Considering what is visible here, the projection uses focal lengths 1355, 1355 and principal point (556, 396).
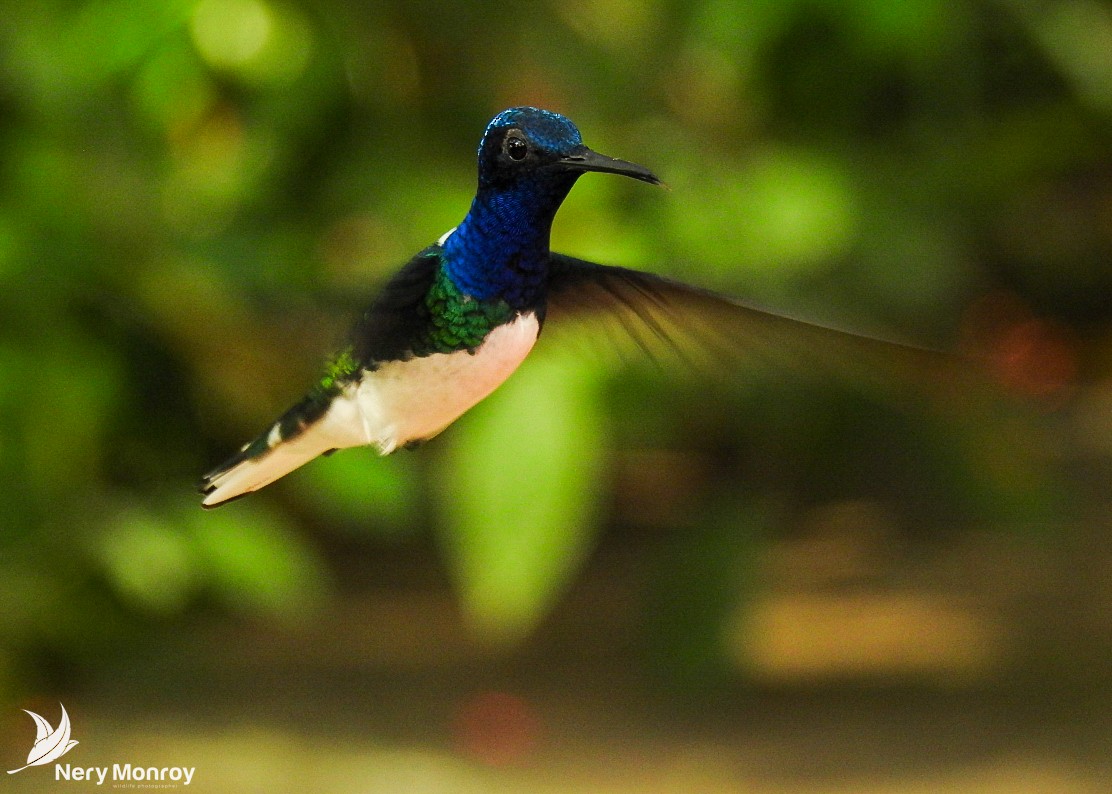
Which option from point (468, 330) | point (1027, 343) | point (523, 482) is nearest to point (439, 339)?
point (468, 330)

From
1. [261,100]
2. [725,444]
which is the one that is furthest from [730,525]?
[261,100]

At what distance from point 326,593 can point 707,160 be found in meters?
0.99

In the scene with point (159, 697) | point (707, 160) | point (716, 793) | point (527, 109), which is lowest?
point (527, 109)

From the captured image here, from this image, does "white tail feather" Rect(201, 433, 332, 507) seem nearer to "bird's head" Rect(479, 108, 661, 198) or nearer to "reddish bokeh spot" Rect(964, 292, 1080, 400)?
"bird's head" Rect(479, 108, 661, 198)

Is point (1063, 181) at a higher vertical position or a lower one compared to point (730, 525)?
higher

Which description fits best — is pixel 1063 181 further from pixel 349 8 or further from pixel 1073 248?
pixel 349 8

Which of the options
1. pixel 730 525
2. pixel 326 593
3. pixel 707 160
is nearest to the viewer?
Answer: pixel 707 160

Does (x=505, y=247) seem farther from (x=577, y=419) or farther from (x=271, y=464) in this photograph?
(x=577, y=419)

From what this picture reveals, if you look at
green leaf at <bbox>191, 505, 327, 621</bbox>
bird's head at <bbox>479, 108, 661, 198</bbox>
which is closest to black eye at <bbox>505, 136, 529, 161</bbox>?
bird's head at <bbox>479, 108, 661, 198</bbox>

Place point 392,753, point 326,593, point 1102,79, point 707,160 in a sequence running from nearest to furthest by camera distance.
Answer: point 707,160, point 1102,79, point 392,753, point 326,593

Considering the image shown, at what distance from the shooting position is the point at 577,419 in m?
1.10

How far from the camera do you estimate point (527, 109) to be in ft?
0.85

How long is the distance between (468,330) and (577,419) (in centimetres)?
80
